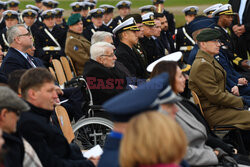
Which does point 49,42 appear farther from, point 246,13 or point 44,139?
point 44,139

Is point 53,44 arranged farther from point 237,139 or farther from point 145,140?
point 145,140

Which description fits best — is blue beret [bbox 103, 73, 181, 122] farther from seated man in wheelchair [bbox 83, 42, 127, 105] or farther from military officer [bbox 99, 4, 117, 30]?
military officer [bbox 99, 4, 117, 30]

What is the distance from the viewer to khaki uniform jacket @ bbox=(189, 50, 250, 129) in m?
4.75

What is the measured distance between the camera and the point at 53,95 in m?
3.15

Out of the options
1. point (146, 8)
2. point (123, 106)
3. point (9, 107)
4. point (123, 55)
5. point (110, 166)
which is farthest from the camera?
point (146, 8)

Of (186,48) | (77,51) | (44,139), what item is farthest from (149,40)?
(44,139)

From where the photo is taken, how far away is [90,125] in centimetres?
495

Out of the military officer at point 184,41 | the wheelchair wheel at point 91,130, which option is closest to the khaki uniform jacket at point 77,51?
the military officer at point 184,41

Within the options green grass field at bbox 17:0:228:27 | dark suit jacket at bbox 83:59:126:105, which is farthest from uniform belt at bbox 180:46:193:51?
dark suit jacket at bbox 83:59:126:105

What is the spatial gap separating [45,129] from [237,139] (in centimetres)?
262

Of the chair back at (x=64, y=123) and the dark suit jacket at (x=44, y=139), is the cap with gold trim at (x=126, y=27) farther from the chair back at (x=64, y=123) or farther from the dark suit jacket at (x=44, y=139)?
the dark suit jacket at (x=44, y=139)

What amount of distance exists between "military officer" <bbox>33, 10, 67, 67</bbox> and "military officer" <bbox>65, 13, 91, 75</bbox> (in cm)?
109

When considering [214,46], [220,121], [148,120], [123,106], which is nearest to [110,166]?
[123,106]

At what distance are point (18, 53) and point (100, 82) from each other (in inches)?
39.2
